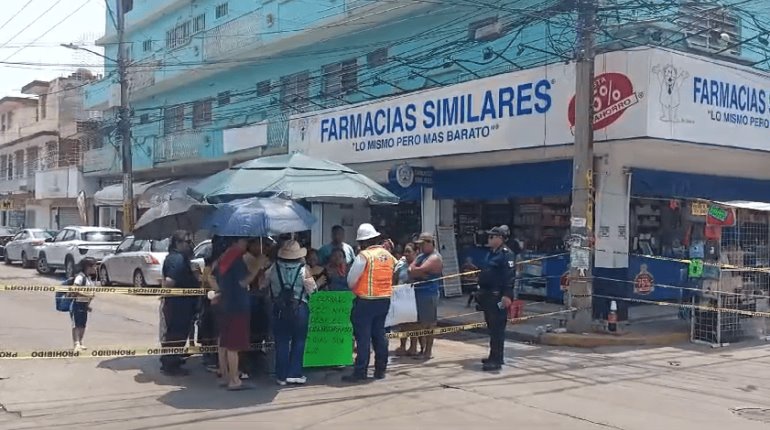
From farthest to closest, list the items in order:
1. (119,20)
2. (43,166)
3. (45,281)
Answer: (43,166), (119,20), (45,281)

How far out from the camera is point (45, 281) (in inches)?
902

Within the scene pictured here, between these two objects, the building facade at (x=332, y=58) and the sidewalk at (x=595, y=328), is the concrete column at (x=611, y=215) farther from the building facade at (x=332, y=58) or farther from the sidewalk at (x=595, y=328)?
the sidewalk at (x=595, y=328)

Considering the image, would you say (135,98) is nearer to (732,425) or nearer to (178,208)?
(178,208)

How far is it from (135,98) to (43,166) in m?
11.7

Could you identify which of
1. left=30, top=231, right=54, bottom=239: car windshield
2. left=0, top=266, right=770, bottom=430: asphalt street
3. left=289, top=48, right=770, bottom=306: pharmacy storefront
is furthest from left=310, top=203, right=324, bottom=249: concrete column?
left=30, top=231, right=54, bottom=239: car windshield

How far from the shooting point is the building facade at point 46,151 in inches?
1510

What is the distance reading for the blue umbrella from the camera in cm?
838

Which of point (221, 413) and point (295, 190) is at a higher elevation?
point (295, 190)

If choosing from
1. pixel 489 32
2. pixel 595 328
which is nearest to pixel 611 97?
pixel 595 328

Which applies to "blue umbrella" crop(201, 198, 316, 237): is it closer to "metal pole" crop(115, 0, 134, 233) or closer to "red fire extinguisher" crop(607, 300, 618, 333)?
"red fire extinguisher" crop(607, 300, 618, 333)

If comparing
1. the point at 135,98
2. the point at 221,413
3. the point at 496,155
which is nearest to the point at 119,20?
the point at 135,98

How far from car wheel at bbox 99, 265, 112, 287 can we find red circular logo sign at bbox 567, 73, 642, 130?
46.1 ft

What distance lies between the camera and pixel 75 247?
76.8ft

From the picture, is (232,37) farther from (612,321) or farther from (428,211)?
(612,321)
